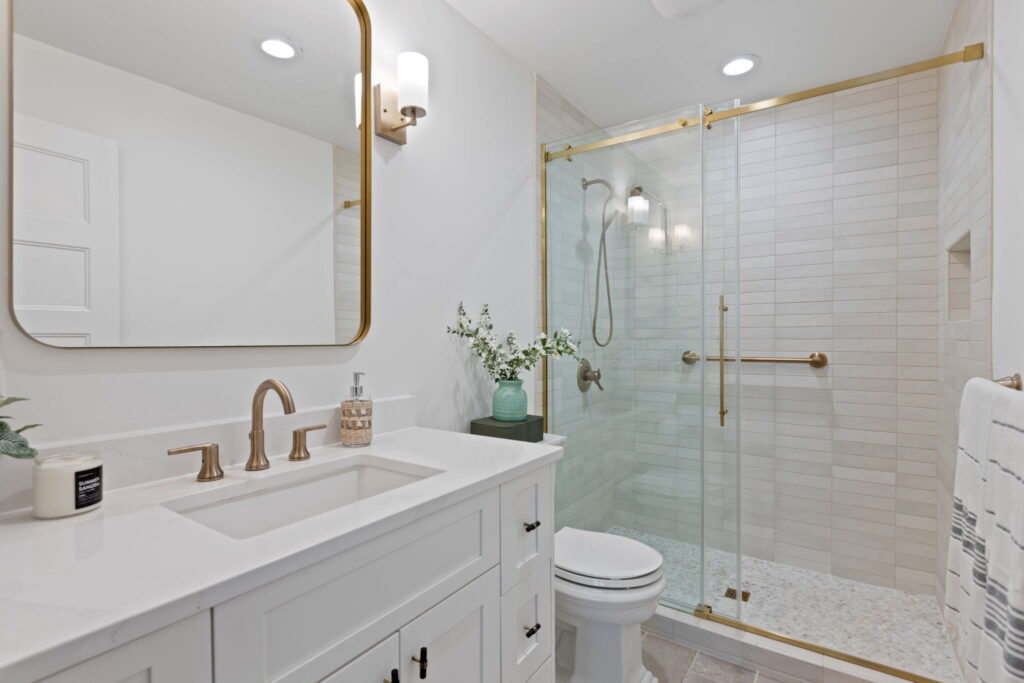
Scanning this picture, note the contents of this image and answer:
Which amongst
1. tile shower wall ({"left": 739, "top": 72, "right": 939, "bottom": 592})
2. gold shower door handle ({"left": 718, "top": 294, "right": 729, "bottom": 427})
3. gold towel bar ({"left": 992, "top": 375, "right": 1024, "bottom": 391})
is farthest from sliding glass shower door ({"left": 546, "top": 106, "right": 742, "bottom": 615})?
gold towel bar ({"left": 992, "top": 375, "right": 1024, "bottom": 391})

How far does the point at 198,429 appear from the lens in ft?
3.59

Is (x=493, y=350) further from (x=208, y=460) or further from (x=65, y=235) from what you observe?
(x=65, y=235)

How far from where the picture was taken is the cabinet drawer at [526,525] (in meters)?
1.16

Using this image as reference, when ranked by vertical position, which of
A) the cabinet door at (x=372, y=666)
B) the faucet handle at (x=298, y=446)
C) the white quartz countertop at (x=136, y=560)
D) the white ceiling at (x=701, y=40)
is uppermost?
the white ceiling at (x=701, y=40)

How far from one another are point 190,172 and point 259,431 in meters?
0.58

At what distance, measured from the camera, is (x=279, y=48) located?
1.31 m

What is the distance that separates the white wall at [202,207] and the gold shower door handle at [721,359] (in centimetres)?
151

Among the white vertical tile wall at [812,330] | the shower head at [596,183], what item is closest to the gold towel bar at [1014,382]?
the white vertical tile wall at [812,330]

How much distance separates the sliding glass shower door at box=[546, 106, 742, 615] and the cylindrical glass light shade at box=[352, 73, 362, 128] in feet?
3.52

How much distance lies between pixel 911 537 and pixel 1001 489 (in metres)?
1.80

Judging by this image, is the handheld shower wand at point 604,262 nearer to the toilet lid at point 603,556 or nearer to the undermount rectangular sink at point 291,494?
the toilet lid at point 603,556

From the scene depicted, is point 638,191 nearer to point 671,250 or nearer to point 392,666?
point 671,250

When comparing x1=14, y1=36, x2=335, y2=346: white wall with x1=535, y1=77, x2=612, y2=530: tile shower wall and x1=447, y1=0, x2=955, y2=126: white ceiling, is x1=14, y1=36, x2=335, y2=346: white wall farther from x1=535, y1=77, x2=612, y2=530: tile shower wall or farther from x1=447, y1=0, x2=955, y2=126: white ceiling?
x1=535, y1=77, x2=612, y2=530: tile shower wall

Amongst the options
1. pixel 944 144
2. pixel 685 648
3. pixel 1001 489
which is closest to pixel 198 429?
pixel 1001 489
